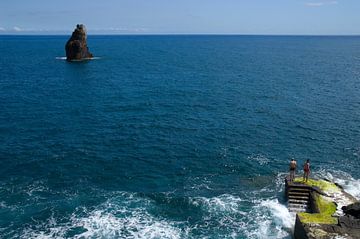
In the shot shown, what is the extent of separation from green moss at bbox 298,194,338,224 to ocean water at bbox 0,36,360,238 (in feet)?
9.61

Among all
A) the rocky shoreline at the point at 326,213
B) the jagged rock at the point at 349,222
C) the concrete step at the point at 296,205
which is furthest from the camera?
the concrete step at the point at 296,205

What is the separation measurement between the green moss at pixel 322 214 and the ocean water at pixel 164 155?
2.93 metres

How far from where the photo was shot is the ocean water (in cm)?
3319

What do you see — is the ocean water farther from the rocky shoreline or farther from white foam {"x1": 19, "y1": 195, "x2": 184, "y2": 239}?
the rocky shoreline

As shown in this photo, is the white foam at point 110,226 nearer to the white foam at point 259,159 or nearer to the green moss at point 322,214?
the green moss at point 322,214

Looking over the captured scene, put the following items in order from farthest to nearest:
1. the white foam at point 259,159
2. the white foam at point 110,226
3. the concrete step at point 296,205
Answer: the white foam at point 259,159, the concrete step at point 296,205, the white foam at point 110,226

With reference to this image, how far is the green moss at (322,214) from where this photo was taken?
2976 cm

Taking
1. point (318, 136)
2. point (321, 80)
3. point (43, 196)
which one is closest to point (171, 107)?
point (318, 136)

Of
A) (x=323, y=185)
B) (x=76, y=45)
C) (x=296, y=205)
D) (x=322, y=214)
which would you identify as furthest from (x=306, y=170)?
(x=76, y=45)

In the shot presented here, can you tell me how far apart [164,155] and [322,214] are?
21.8m

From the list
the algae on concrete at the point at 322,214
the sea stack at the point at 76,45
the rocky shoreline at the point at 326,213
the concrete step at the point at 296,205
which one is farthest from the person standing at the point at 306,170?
the sea stack at the point at 76,45

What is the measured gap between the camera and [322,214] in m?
31.4

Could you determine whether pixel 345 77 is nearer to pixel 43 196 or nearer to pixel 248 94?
pixel 248 94

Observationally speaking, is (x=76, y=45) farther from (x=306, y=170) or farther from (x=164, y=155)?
(x=306, y=170)
